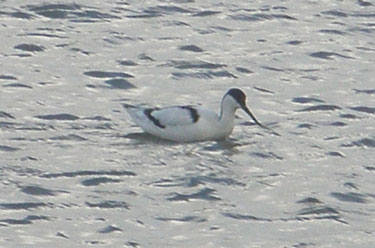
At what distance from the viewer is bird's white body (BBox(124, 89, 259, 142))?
1728cm

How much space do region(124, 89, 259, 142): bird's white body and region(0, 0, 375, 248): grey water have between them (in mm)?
127

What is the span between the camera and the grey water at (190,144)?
14.4 meters

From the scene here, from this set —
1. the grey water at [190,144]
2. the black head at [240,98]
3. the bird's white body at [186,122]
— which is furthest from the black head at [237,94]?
the grey water at [190,144]

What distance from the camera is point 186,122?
17.3 metres

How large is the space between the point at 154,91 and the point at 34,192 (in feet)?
13.3

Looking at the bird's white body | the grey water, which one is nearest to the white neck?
the bird's white body

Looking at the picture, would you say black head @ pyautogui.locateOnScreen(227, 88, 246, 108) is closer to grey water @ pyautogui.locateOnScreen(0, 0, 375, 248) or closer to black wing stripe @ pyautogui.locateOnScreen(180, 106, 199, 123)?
grey water @ pyautogui.locateOnScreen(0, 0, 375, 248)

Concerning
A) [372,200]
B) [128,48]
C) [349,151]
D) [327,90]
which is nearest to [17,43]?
[128,48]

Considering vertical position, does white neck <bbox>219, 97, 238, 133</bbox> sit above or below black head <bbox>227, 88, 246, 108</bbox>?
below

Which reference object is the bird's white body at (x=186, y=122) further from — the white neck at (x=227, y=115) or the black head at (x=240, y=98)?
the black head at (x=240, y=98)

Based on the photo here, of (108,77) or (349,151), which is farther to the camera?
(108,77)

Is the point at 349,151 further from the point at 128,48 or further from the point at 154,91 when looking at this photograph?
the point at 128,48

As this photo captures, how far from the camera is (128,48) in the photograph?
20.6 m

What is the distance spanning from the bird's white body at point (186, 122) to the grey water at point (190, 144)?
0.42 ft
